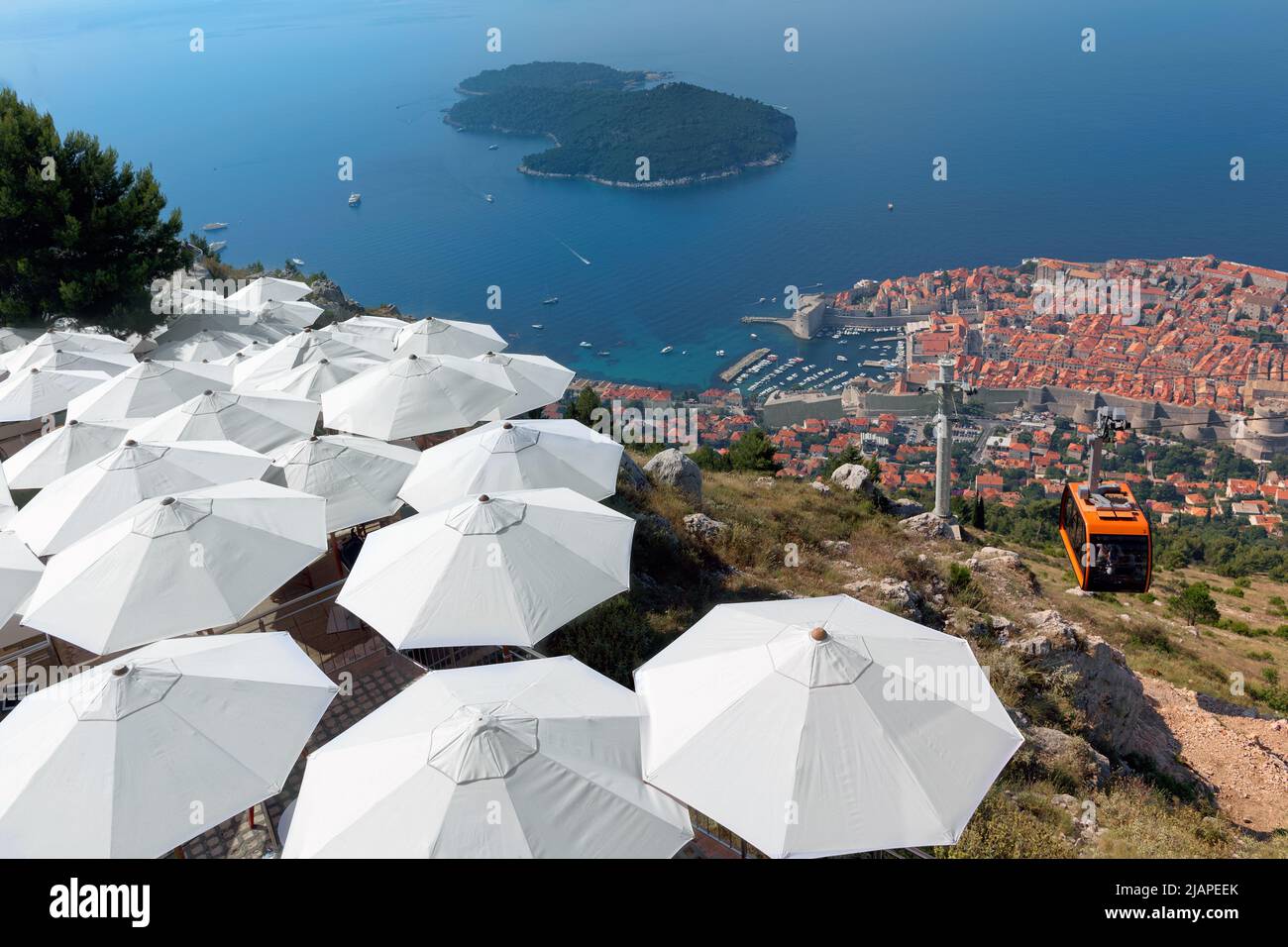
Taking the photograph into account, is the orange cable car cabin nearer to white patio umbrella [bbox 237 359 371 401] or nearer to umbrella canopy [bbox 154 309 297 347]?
white patio umbrella [bbox 237 359 371 401]

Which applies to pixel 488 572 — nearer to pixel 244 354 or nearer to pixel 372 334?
pixel 372 334

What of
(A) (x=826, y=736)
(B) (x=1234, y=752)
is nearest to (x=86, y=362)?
(A) (x=826, y=736)

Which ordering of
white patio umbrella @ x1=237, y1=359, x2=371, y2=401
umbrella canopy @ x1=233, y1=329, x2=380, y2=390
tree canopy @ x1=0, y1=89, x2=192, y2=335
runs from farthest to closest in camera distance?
tree canopy @ x1=0, y1=89, x2=192, y2=335, umbrella canopy @ x1=233, y1=329, x2=380, y2=390, white patio umbrella @ x1=237, y1=359, x2=371, y2=401

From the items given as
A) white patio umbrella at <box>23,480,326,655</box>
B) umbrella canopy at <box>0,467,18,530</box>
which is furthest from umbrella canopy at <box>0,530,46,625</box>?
umbrella canopy at <box>0,467,18,530</box>
